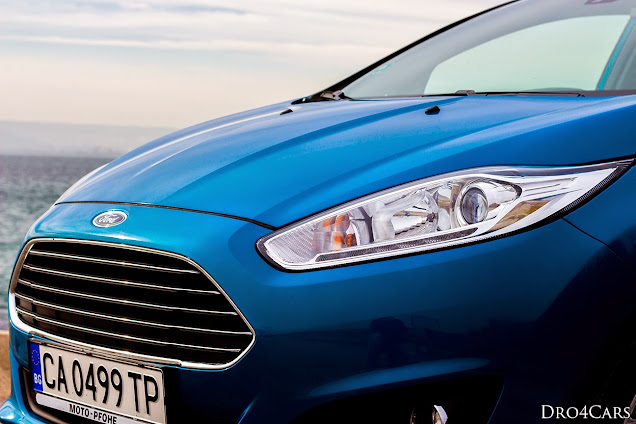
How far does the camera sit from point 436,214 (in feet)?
5.32

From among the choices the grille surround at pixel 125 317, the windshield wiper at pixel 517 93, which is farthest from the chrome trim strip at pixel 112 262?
the windshield wiper at pixel 517 93

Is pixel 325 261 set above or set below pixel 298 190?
below

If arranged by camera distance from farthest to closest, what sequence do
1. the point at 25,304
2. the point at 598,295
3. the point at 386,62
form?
the point at 386,62 < the point at 25,304 < the point at 598,295

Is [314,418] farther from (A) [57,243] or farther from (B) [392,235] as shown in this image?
(A) [57,243]

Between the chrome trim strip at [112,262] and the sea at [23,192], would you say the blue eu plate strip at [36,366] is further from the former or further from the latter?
the sea at [23,192]

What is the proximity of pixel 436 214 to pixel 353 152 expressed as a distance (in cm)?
30

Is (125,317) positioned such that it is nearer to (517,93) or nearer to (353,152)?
(353,152)

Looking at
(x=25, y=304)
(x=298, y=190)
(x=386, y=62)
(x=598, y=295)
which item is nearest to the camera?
(x=598, y=295)

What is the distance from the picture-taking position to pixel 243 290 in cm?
159

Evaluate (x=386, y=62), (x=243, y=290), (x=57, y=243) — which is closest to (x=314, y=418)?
(x=243, y=290)

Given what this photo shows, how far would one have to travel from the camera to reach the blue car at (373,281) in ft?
5.00

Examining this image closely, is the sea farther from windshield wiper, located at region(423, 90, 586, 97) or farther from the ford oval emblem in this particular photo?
the ford oval emblem

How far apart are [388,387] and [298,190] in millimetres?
449

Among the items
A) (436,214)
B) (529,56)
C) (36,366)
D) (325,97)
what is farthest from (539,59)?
(36,366)
